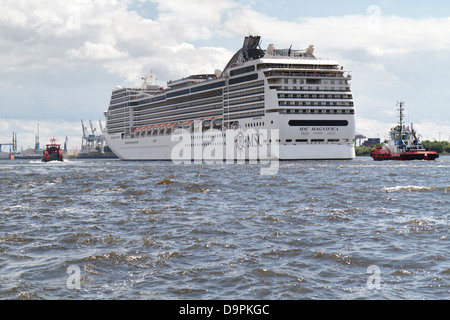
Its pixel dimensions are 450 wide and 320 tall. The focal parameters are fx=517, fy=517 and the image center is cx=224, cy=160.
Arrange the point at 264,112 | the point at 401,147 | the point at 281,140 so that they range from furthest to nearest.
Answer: the point at 401,147 → the point at 264,112 → the point at 281,140

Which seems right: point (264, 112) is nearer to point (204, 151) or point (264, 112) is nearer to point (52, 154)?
point (204, 151)

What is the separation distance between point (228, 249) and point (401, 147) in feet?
365

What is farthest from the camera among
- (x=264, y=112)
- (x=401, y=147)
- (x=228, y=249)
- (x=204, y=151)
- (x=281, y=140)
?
(x=401, y=147)

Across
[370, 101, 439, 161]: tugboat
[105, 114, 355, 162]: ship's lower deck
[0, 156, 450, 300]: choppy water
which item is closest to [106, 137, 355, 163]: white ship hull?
A: [105, 114, 355, 162]: ship's lower deck

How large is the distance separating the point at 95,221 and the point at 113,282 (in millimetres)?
8901

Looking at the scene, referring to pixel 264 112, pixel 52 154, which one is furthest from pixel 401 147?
pixel 52 154

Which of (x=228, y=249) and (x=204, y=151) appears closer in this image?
Result: (x=228, y=249)

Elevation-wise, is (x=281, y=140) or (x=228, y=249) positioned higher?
(x=281, y=140)

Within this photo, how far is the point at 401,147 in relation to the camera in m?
118

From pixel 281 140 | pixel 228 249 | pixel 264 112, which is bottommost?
pixel 228 249

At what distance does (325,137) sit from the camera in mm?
89375

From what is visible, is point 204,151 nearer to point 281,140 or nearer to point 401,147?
point 281,140
